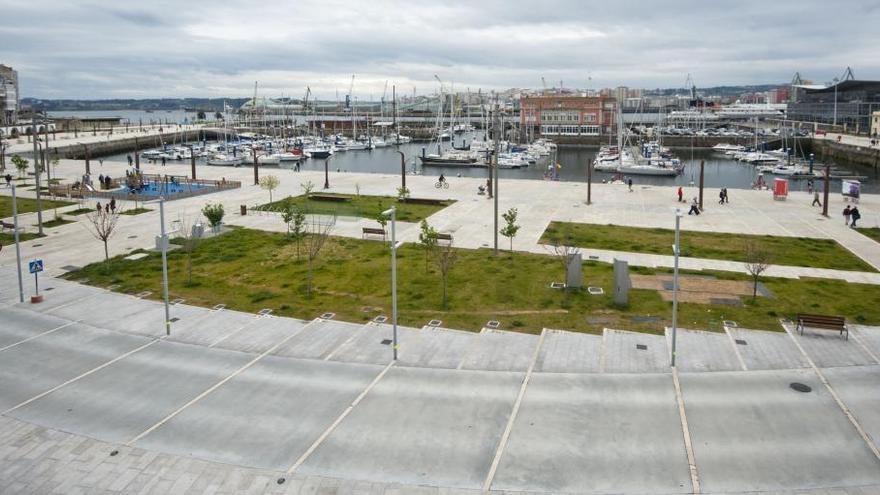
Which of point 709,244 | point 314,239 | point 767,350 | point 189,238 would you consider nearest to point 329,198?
point 314,239

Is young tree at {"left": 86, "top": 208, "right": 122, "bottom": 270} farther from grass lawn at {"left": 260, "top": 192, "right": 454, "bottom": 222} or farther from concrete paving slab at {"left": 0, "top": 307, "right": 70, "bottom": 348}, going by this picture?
grass lawn at {"left": 260, "top": 192, "right": 454, "bottom": 222}

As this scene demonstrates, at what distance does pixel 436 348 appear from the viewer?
17.5 meters

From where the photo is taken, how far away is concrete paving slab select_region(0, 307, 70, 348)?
18666 mm

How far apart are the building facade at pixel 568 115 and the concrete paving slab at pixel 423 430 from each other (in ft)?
405

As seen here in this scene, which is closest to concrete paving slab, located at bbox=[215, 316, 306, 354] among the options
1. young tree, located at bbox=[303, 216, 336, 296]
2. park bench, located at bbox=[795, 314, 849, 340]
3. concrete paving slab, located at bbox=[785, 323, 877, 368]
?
young tree, located at bbox=[303, 216, 336, 296]

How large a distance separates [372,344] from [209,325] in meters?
5.42

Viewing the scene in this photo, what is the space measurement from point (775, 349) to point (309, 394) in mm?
12269

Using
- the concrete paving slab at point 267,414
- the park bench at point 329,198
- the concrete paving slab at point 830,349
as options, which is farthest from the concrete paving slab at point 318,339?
the park bench at point 329,198

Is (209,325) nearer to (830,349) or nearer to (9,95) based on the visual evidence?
(830,349)

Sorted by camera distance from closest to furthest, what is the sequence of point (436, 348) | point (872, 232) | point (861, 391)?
point (861, 391) → point (436, 348) → point (872, 232)

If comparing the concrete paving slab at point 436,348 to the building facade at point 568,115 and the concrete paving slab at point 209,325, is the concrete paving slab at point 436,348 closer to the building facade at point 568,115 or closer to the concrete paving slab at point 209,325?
the concrete paving slab at point 209,325

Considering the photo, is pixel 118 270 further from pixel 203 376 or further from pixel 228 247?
pixel 203 376

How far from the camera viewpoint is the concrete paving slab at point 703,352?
633 inches

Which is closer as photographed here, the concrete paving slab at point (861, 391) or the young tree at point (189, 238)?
the concrete paving slab at point (861, 391)
